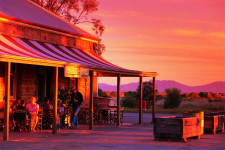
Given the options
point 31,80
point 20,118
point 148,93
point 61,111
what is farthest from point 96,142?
point 148,93

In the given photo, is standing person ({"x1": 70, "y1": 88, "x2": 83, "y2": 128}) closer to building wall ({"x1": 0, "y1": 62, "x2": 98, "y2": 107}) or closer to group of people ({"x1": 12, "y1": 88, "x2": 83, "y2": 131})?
group of people ({"x1": 12, "y1": 88, "x2": 83, "y2": 131})

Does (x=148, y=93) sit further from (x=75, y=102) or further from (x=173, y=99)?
(x=75, y=102)

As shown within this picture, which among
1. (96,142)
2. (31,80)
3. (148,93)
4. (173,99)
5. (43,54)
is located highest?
(43,54)

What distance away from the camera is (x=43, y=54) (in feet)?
50.2

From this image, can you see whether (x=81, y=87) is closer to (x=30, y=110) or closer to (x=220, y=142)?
(x=30, y=110)

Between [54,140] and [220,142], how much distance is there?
15.8 feet

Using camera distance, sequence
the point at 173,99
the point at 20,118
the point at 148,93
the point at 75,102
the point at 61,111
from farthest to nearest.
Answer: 1. the point at 148,93
2. the point at 173,99
3. the point at 75,102
4. the point at 61,111
5. the point at 20,118

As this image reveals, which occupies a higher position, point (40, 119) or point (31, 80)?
point (31, 80)

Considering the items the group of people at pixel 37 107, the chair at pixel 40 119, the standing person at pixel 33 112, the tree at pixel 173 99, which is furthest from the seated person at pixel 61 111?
the tree at pixel 173 99

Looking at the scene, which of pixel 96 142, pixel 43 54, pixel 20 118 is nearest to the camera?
pixel 96 142

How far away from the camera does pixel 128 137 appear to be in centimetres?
1345

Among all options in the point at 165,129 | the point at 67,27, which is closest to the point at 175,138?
the point at 165,129

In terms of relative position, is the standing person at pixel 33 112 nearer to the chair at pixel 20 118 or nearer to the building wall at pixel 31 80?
the chair at pixel 20 118

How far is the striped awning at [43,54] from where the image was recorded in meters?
12.8
